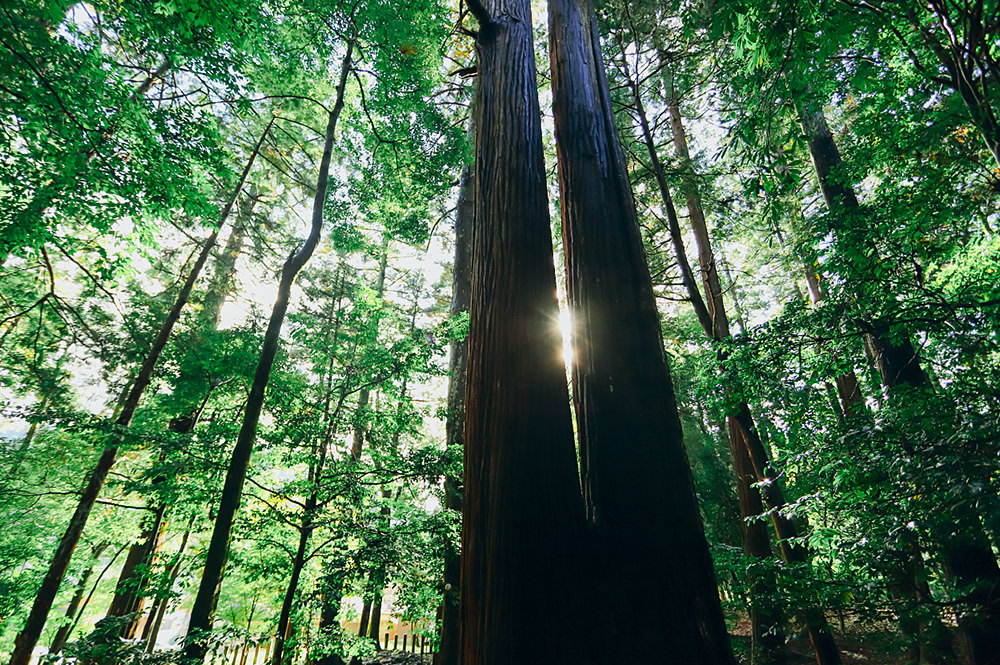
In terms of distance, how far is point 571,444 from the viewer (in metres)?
1.64

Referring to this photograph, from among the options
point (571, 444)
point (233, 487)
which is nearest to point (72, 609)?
point (233, 487)

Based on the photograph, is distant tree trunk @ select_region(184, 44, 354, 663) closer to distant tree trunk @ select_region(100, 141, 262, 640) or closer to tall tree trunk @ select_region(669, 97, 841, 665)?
distant tree trunk @ select_region(100, 141, 262, 640)

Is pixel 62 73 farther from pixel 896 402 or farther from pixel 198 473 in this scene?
pixel 896 402

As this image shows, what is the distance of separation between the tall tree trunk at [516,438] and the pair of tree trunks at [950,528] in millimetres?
1954

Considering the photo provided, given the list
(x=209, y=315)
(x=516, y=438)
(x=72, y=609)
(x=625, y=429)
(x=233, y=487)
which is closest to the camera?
(x=516, y=438)

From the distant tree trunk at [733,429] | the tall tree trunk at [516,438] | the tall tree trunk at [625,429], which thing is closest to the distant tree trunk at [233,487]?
the tall tree trunk at [516,438]

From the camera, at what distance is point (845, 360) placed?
3.52 m

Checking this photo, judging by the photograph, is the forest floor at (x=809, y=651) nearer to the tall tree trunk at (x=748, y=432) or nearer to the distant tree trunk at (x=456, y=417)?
the tall tree trunk at (x=748, y=432)

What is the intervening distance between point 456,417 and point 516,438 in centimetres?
513

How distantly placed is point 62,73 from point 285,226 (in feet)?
23.5

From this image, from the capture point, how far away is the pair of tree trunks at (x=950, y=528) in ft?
6.35

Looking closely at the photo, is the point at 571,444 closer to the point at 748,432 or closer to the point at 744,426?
the point at 748,432

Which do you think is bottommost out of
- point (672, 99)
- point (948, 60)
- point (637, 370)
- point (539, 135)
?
point (637, 370)

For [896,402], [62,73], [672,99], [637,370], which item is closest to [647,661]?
[637,370]
